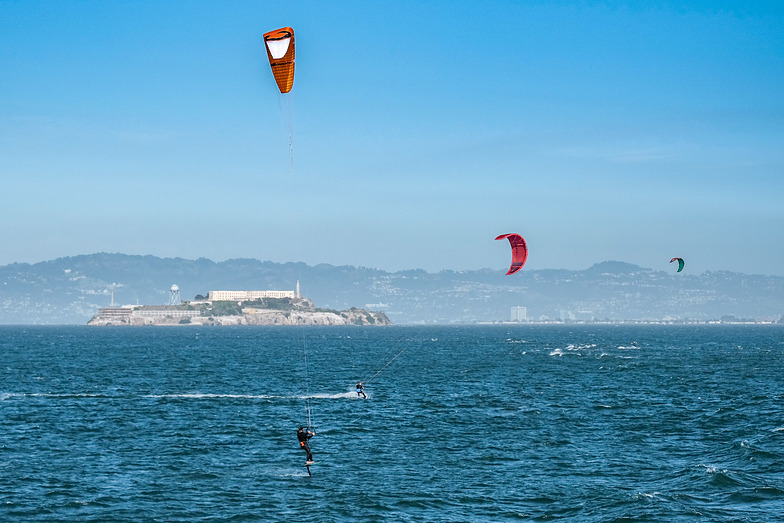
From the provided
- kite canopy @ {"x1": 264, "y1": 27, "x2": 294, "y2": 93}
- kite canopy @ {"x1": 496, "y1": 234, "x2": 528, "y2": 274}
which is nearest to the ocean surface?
kite canopy @ {"x1": 496, "y1": 234, "x2": 528, "y2": 274}

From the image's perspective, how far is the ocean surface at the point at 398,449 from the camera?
3766cm

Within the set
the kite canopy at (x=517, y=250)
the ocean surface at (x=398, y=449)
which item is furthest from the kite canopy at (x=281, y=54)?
the kite canopy at (x=517, y=250)

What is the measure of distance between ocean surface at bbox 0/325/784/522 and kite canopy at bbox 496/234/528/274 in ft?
39.2

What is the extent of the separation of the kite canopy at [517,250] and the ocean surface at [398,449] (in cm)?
1194

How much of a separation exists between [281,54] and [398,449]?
79.0ft

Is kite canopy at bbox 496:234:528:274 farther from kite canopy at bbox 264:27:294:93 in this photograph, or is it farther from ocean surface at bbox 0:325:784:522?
kite canopy at bbox 264:27:294:93

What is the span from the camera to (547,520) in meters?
35.7

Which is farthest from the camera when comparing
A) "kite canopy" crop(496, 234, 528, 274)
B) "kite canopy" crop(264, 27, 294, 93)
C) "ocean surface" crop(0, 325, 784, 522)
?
"kite canopy" crop(496, 234, 528, 274)

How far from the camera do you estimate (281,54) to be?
1697 inches

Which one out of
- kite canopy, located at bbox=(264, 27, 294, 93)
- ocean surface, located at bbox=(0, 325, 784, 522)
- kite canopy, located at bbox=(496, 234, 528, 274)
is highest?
kite canopy, located at bbox=(264, 27, 294, 93)

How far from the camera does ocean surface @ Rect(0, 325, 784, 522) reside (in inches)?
1483

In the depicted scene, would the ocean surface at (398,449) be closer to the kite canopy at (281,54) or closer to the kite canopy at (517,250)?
the kite canopy at (517,250)

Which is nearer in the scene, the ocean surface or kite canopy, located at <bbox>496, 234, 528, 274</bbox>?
the ocean surface

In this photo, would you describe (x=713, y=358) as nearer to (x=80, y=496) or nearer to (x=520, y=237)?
(x=520, y=237)
